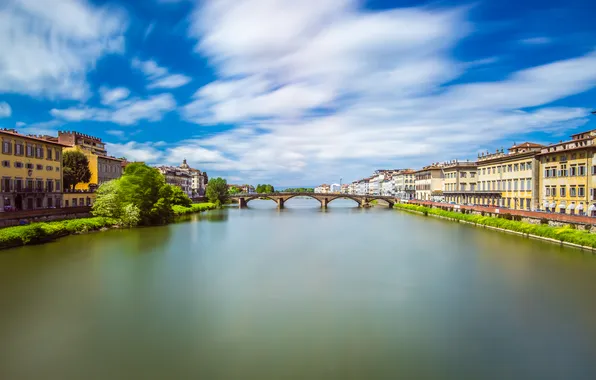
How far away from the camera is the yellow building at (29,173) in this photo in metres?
31.6

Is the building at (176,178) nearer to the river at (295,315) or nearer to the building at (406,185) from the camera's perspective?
the building at (406,185)

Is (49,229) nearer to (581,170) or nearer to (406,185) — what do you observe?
(581,170)

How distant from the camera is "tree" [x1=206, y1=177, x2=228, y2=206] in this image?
8019cm

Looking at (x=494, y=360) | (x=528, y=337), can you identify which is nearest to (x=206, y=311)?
(x=494, y=360)

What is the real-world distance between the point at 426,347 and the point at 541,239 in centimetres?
2465

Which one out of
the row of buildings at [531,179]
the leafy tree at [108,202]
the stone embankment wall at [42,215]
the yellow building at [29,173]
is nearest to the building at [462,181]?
the row of buildings at [531,179]

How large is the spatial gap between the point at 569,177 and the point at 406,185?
6305 centimetres

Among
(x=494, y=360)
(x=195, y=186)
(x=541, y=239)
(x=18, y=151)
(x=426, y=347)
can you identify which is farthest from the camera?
(x=195, y=186)

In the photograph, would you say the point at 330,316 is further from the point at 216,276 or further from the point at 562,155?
the point at 562,155

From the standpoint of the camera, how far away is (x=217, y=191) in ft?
266

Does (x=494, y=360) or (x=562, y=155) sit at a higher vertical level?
(x=562, y=155)

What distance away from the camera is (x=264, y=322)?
12.7 metres

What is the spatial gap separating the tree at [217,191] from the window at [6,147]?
47.8 m

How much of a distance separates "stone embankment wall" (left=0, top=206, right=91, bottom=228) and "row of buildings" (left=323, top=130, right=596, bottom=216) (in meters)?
42.0
